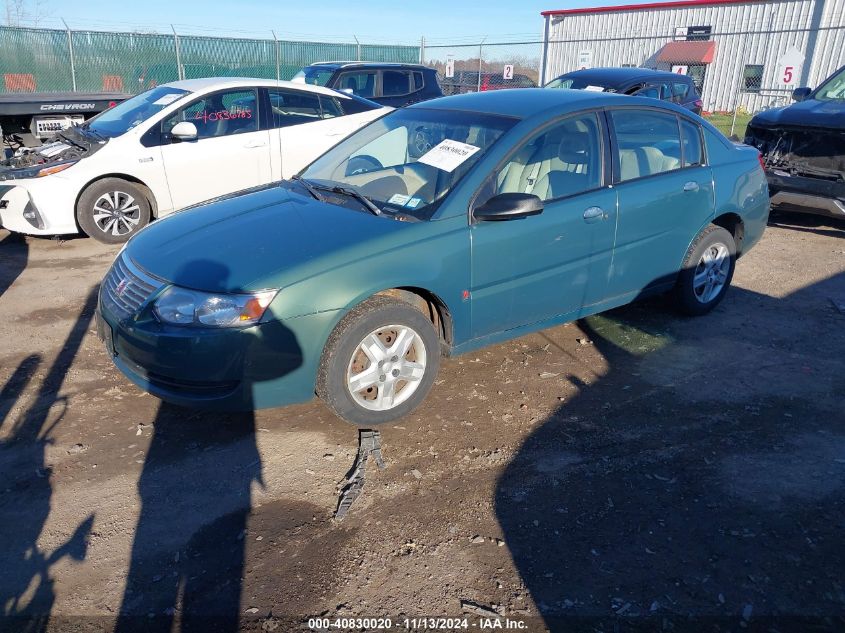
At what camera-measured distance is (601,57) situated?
30375 mm

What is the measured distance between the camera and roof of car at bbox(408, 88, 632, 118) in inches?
173

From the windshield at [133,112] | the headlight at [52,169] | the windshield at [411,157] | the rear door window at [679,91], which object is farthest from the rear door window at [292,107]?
the rear door window at [679,91]

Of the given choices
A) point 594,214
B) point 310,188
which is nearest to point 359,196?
point 310,188

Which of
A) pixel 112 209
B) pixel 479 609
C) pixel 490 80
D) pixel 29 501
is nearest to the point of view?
pixel 479 609

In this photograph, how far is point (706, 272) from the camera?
543cm

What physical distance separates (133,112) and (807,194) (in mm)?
7615

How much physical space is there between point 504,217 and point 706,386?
5.95 feet

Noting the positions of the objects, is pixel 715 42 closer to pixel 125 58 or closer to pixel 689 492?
pixel 125 58

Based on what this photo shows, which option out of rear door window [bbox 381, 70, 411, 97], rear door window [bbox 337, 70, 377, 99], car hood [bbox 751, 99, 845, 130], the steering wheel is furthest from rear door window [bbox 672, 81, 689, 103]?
the steering wheel

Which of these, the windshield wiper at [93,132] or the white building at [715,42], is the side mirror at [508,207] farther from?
the white building at [715,42]

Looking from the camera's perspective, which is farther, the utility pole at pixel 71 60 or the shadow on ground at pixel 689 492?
the utility pole at pixel 71 60

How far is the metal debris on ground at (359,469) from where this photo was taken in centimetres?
326

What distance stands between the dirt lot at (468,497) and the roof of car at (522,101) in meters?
1.67

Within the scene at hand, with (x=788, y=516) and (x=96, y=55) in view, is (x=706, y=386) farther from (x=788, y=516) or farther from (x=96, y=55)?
(x=96, y=55)
